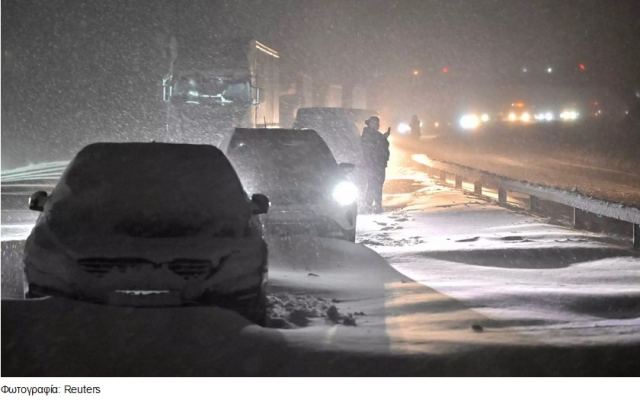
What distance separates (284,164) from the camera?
14.1 m

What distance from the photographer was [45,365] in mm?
5664

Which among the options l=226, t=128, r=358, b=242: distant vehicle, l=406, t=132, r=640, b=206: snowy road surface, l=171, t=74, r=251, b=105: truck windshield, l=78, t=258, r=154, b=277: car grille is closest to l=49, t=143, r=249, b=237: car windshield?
l=78, t=258, r=154, b=277: car grille

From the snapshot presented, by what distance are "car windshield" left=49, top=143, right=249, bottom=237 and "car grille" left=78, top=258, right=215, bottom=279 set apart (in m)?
0.43

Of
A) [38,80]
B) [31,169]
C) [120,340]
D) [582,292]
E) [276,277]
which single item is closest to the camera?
[120,340]

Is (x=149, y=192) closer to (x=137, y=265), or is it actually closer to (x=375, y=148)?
(x=137, y=265)

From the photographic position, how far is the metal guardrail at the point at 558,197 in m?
13.0

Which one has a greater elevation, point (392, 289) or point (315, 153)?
point (315, 153)

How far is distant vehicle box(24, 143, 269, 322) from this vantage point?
685cm

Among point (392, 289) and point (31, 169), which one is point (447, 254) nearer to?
point (392, 289)

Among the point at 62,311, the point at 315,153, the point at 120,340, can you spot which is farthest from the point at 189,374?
the point at 315,153

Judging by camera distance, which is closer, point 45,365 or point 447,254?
point 45,365

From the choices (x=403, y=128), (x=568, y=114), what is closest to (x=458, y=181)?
(x=403, y=128)

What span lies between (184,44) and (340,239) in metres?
17.6

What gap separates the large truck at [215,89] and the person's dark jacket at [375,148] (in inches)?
369
